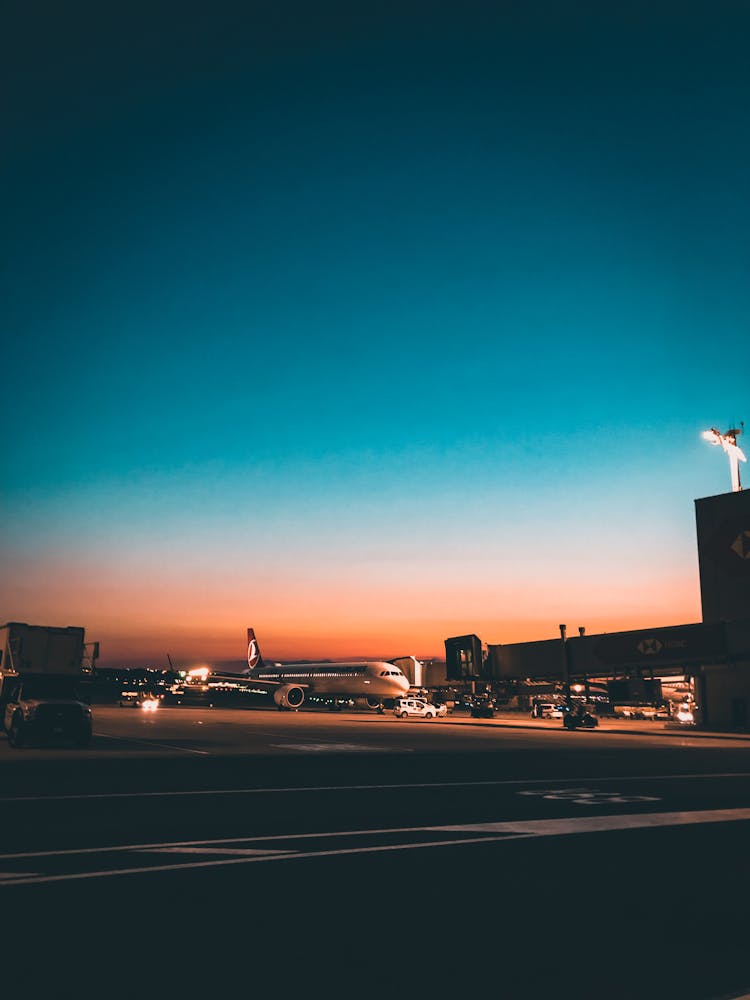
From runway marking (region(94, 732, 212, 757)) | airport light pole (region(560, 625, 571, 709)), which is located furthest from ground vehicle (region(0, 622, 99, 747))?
airport light pole (region(560, 625, 571, 709))

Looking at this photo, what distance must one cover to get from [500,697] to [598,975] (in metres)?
53.5

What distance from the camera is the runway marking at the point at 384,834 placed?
29.8 feet

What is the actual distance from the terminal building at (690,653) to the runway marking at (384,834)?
32.5 meters

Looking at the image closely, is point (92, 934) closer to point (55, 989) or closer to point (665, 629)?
point (55, 989)

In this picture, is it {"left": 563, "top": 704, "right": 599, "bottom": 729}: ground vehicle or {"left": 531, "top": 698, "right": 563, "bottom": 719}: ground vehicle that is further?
{"left": 531, "top": 698, "right": 563, "bottom": 719}: ground vehicle

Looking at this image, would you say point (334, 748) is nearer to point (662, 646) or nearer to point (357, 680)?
point (662, 646)

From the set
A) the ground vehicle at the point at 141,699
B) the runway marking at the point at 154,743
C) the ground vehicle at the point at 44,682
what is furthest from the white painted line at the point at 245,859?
the ground vehicle at the point at 141,699

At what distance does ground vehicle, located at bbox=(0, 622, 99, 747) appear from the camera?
91.1 ft

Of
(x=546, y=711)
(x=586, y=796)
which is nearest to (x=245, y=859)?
(x=586, y=796)

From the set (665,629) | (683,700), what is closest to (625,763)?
(665,629)

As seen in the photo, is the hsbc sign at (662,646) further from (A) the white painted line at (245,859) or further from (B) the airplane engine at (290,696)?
(A) the white painted line at (245,859)

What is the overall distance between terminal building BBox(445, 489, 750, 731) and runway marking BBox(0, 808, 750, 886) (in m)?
32.5

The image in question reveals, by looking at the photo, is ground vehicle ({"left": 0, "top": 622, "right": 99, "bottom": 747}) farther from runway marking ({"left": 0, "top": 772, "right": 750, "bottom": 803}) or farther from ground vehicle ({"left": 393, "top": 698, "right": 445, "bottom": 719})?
ground vehicle ({"left": 393, "top": 698, "right": 445, "bottom": 719})

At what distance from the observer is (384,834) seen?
11688 millimetres
